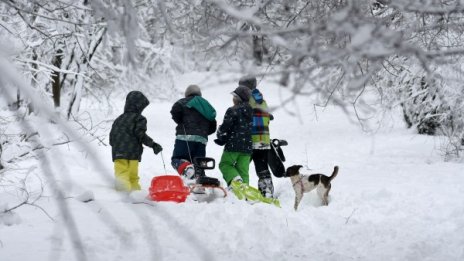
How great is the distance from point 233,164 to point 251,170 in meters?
4.00

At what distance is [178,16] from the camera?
20.0ft

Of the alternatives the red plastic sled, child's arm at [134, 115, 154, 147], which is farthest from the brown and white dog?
child's arm at [134, 115, 154, 147]

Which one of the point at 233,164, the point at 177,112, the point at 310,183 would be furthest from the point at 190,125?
the point at 310,183

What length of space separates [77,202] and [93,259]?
1.69 m

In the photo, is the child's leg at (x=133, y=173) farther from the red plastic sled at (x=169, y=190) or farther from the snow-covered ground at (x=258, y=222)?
the red plastic sled at (x=169, y=190)

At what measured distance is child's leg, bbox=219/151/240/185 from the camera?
7.68m

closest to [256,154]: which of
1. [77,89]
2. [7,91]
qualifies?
[7,91]

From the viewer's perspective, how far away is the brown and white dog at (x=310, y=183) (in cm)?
723

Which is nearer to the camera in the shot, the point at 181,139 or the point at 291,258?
the point at 291,258

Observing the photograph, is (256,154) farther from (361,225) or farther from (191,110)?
(361,225)

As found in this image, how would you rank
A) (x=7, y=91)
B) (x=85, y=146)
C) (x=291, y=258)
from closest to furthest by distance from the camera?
(x=85, y=146), (x=7, y=91), (x=291, y=258)

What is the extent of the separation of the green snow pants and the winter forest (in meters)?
0.61

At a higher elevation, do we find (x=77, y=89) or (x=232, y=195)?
(x=77, y=89)

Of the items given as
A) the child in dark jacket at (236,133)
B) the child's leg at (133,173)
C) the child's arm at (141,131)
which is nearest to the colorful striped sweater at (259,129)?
the child in dark jacket at (236,133)
